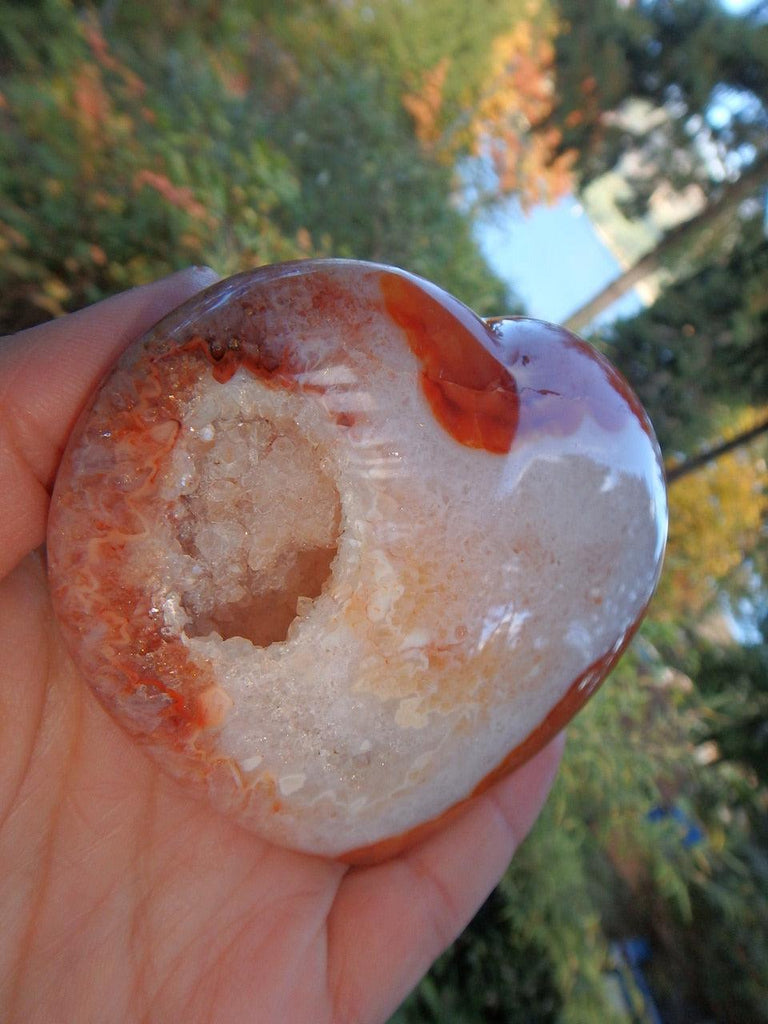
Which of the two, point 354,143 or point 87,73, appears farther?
point 354,143

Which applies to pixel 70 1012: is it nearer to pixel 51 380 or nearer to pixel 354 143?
pixel 51 380

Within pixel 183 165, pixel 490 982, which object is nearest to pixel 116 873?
pixel 490 982

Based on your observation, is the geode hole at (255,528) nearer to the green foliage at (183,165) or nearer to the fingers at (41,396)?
the fingers at (41,396)

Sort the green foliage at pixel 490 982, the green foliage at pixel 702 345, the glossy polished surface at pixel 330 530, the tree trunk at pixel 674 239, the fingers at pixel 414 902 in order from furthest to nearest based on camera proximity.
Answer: the tree trunk at pixel 674 239, the green foliage at pixel 702 345, the green foliage at pixel 490 982, the fingers at pixel 414 902, the glossy polished surface at pixel 330 530

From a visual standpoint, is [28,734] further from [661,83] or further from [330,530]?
[661,83]

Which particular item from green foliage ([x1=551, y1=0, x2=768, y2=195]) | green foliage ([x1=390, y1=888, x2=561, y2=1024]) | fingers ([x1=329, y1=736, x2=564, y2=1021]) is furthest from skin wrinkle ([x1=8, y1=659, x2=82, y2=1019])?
green foliage ([x1=551, y1=0, x2=768, y2=195])

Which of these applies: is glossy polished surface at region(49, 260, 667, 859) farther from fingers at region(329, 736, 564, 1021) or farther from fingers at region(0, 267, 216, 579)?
fingers at region(329, 736, 564, 1021)

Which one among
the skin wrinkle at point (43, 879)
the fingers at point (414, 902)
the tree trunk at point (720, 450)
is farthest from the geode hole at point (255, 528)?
the tree trunk at point (720, 450)

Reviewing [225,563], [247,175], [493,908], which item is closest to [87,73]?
[247,175]
